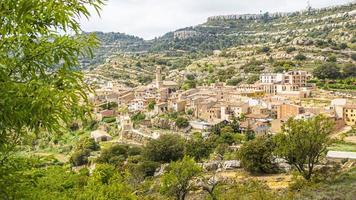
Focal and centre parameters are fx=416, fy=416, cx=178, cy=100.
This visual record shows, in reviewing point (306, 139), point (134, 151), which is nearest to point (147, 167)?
point (134, 151)

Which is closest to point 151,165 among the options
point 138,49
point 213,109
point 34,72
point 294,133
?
point 294,133

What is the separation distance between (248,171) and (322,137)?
712 centimetres

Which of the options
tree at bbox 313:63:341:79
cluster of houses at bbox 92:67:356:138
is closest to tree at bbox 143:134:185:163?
cluster of houses at bbox 92:67:356:138

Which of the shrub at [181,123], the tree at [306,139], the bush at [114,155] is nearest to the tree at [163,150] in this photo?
the bush at [114,155]

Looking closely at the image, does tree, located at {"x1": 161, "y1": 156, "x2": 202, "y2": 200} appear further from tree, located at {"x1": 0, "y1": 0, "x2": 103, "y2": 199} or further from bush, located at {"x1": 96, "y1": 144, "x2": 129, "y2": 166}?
tree, located at {"x1": 0, "y1": 0, "x2": 103, "y2": 199}

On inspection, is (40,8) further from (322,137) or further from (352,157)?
(352,157)

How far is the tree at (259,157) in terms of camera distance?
26.0 m

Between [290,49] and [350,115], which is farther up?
[290,49]

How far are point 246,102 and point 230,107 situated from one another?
9.56 feet

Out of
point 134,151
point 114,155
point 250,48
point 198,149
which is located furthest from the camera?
point 250,48

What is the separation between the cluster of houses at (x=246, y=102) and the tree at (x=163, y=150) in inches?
379

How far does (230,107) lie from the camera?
4816cm

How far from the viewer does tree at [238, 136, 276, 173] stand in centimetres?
2600

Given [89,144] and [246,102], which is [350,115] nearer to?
[246,102]
